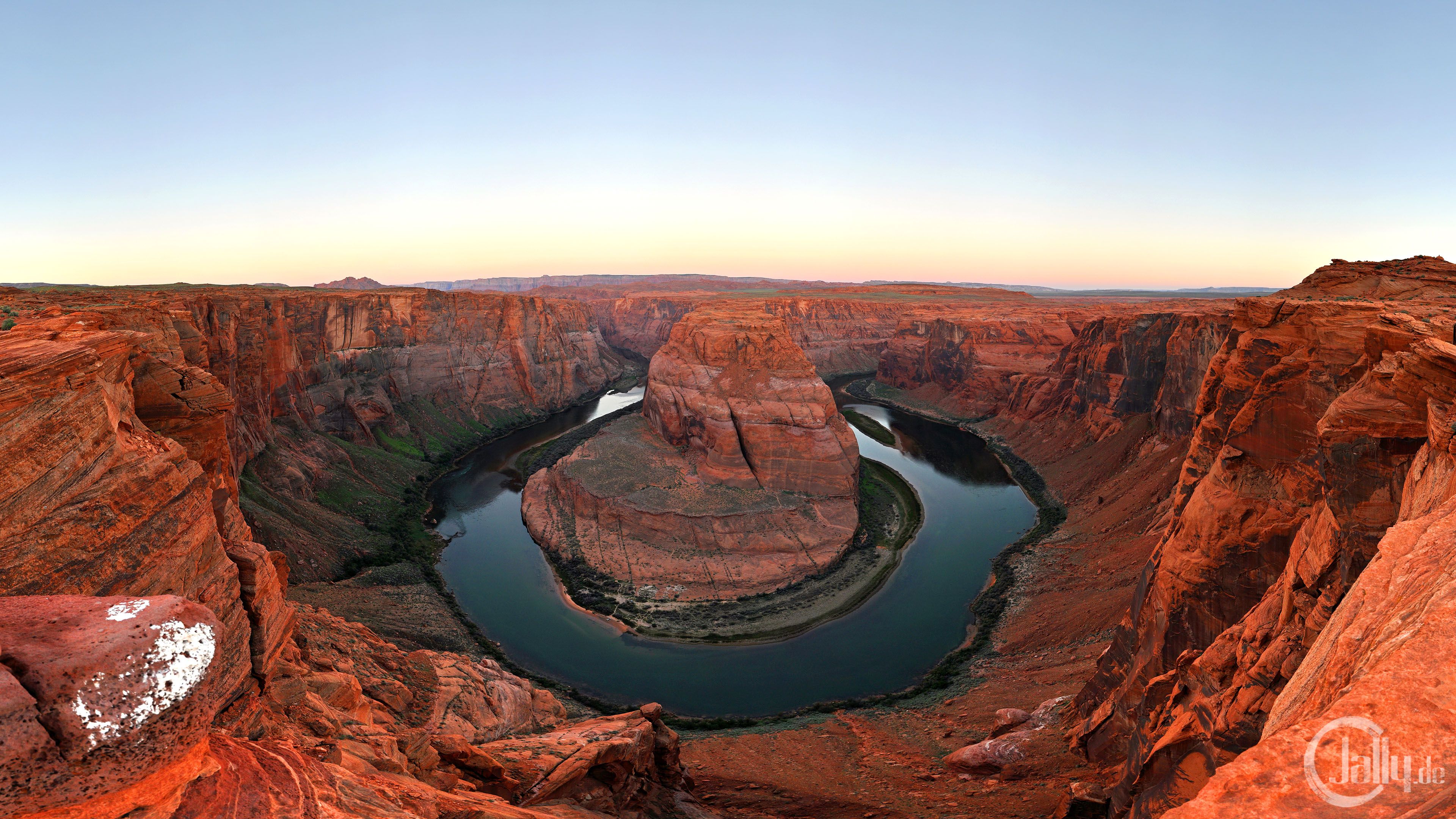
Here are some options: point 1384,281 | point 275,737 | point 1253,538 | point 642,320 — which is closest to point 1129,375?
point 1384,281

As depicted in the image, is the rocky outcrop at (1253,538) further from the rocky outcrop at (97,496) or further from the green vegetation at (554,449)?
the green vegetation at (554,449)

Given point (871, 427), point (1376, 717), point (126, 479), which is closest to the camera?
point (1376, 717)

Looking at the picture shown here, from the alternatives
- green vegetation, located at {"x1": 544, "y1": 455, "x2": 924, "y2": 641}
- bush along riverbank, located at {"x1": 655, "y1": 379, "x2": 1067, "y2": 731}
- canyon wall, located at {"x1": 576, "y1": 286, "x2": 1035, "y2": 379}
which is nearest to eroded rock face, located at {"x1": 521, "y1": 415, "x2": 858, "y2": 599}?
green vegetation, located at {"x1": 544, "y1": 455, "x2": 924, "y2": 641}

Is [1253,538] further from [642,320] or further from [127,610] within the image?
[642,320]

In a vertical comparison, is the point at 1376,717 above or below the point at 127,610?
below

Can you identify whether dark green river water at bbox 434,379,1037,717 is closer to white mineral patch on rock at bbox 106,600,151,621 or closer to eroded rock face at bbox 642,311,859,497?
eroded rock face at bbox 642,311,859,497

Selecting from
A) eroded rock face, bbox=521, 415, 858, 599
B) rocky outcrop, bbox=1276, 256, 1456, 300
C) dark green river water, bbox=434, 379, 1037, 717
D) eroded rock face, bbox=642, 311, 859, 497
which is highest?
rocky outcrop, bbox=1276, 256, 1456, 300
